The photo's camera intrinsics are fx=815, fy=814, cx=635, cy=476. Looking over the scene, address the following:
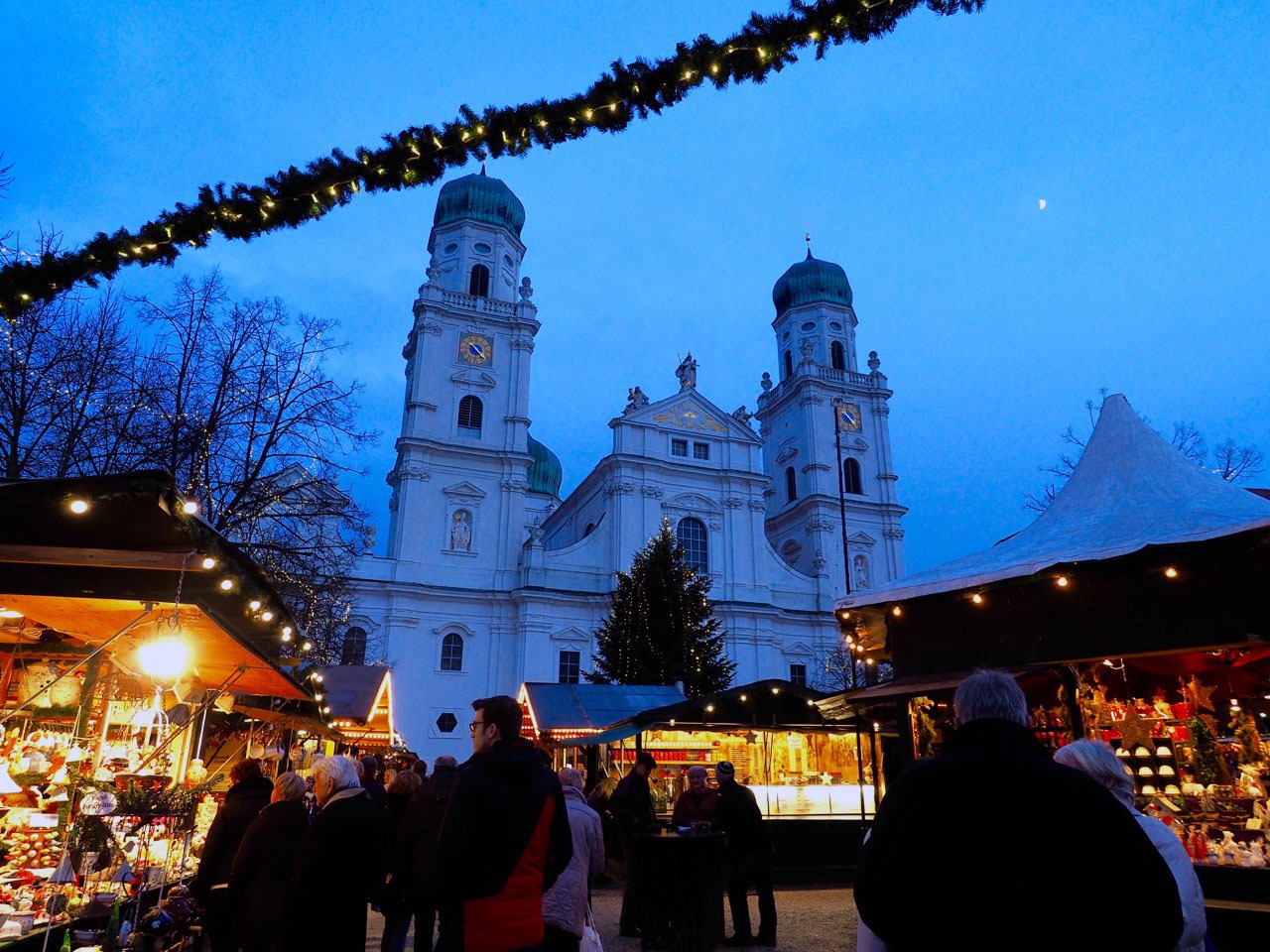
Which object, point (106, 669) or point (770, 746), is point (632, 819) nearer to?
point (106, 669)

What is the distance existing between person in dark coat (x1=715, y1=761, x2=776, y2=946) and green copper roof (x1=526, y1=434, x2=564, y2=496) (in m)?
43.9

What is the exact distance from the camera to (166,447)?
567 inches

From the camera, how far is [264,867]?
15.7ft

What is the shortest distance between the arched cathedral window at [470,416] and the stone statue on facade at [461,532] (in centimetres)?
375

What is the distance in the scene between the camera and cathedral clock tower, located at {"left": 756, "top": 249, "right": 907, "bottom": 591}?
138 feet

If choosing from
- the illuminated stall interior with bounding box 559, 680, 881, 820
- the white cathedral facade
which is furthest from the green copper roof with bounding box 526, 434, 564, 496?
the illuminated stall interior with bounding box 559, 680, 881, 820

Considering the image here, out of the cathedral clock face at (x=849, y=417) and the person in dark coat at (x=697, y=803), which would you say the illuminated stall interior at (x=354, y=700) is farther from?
the cathedral clock face at (x=849, y=417)

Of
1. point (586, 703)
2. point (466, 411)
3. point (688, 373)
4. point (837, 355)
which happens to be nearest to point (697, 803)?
point (586, 703)

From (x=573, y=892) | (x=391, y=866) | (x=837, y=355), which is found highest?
(x=837, y=355)

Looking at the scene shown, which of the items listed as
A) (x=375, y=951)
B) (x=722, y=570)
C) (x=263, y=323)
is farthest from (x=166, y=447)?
(x=722, y=570)

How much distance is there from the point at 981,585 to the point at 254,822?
678 centimetres

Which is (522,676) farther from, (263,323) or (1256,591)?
(1256,591)

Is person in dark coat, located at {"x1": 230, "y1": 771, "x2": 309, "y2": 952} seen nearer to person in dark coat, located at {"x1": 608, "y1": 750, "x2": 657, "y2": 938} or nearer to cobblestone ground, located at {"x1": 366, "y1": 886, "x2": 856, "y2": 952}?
cobblestone ground, located at {"x1": 366, "y1": 886, "x2": 856, "y2": 952}

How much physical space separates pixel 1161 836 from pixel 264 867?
4.60 m
